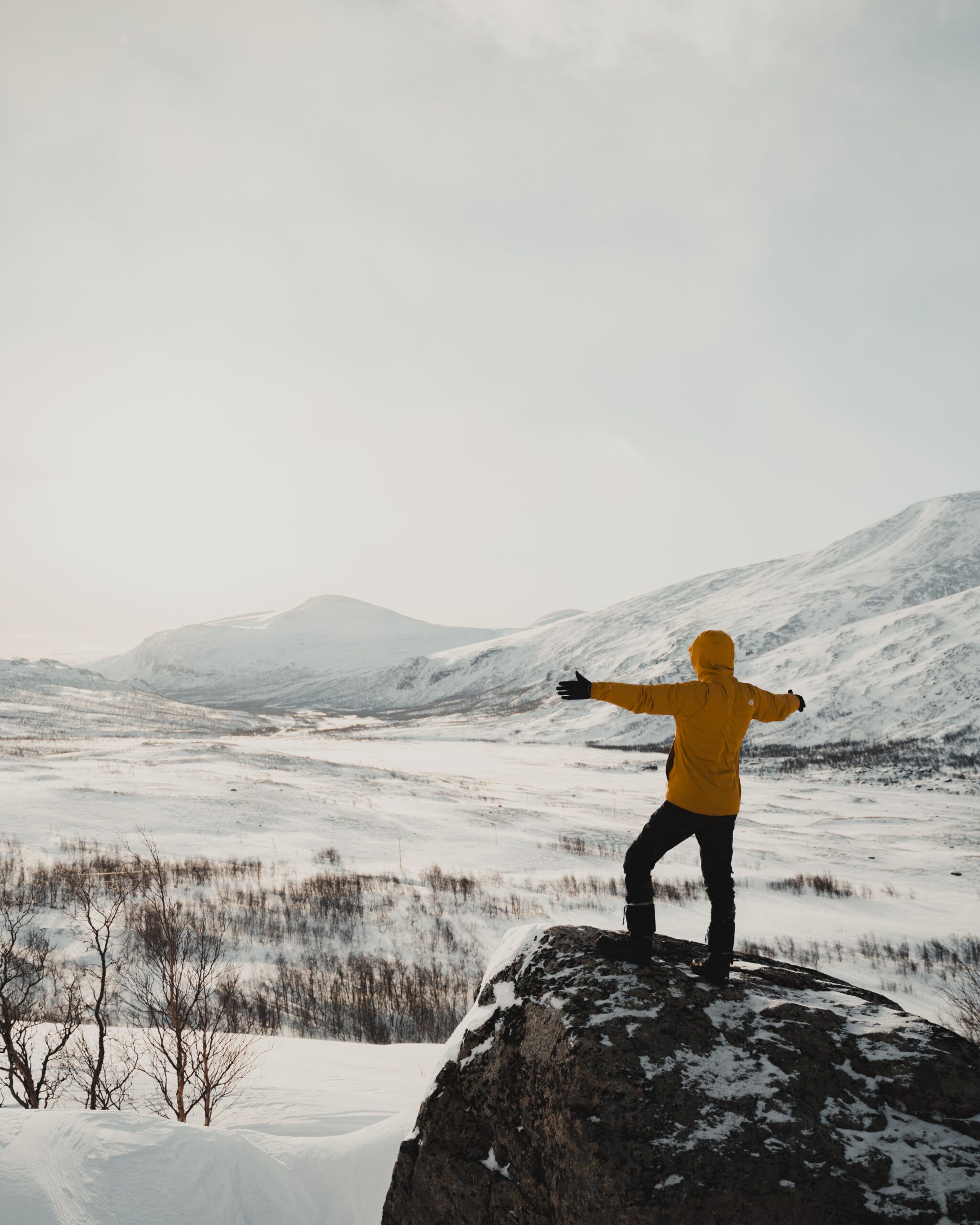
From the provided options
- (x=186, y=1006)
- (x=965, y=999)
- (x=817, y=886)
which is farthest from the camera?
(x=817, y=886)

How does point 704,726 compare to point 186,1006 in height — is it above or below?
above

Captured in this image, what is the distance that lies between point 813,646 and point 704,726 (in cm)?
10677

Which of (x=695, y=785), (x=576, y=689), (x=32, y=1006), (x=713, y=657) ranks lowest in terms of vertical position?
(x=32, y=1006)

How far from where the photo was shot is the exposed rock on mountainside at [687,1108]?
9.18ft

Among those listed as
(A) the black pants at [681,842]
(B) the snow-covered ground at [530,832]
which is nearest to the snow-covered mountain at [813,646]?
(B) the snow-covered ground at [530,832]

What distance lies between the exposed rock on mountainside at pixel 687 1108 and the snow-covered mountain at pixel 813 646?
72805 mm

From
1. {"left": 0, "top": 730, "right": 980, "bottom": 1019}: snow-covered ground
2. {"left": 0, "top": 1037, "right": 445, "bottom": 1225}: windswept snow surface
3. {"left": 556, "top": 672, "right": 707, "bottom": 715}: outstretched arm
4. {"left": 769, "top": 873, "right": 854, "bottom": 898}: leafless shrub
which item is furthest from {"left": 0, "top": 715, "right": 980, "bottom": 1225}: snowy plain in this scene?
{"left": 556, "top": 672, "right": 707, "bottom": 715}: outstretched arm

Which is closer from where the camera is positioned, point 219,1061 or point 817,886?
point 219,1061

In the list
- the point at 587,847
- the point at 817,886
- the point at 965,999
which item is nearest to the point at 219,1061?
the point at 965,999

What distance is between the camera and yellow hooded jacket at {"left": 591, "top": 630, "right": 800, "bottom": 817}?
446 centimetres

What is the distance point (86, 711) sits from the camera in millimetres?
→ 73625

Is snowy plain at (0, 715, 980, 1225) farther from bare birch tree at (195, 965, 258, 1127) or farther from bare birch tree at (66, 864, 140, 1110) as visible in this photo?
bare birch tree at (66, 864, 140, 1110)

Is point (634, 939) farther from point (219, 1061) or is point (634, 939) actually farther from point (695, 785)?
point (219, 1061)

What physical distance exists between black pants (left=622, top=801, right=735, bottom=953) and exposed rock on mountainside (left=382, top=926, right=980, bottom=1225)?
0.47m
